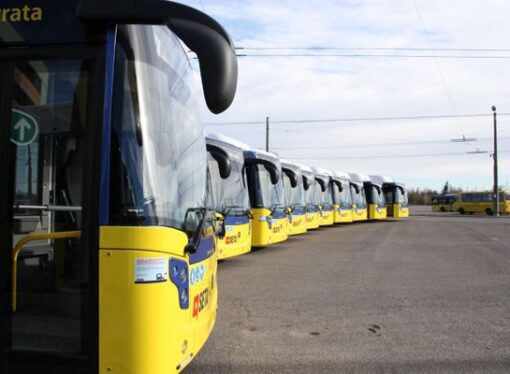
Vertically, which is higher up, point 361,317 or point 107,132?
point 107,132

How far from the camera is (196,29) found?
125 inches

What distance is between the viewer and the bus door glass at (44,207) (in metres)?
3.49

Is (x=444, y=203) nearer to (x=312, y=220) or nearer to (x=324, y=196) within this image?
(x=324, y=196)

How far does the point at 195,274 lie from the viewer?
391cm

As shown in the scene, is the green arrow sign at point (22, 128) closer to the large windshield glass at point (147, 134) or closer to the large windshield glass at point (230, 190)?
the large windshield glass at point (147, 134)

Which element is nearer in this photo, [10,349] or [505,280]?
[10,349]

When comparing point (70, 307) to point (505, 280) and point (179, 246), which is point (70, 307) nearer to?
point (179, 246)

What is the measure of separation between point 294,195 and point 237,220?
28.8ft

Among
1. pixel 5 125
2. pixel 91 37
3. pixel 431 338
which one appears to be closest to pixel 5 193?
pixel 5 125

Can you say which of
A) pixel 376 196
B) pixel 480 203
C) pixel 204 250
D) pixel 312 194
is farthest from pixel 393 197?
pixel 204 250

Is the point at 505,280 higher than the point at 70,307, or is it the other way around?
the point at 70,307

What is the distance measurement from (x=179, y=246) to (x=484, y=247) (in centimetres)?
1588

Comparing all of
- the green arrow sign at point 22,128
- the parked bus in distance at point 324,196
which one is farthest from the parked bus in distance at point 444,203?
the green arrow sign at point 22,128

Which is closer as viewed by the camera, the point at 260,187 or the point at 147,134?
the point at 147,134
